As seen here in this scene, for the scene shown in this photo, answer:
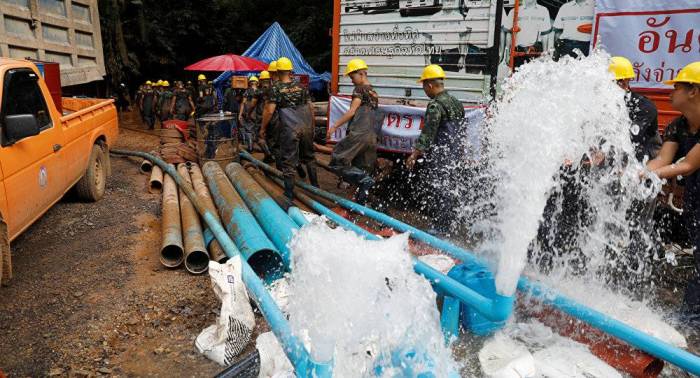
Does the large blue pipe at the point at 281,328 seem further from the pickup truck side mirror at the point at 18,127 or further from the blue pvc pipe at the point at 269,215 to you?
the pickup truck side mirror at the point at 18,127

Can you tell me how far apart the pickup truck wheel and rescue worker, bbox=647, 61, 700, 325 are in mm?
5956

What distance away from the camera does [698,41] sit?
4.04 metres

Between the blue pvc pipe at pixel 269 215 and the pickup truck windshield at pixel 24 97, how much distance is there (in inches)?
81.6

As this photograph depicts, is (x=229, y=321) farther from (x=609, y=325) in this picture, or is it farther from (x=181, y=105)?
(x=181, y=105)

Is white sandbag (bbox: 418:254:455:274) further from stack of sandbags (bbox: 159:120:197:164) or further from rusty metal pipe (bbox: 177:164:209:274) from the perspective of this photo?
stack of sandbags (bbox: 159:120:197:164)

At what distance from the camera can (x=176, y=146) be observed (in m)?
8.67

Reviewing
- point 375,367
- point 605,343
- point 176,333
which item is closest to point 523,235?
point 605,343

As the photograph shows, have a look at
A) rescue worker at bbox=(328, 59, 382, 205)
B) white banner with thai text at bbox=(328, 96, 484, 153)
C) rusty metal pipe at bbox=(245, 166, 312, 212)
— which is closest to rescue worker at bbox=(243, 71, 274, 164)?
rusty metal pipe at bbox=(245, 166, 312, 212)


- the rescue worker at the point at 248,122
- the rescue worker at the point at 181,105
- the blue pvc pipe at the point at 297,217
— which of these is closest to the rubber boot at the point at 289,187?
the blue pvc pipe at the point at 297,217

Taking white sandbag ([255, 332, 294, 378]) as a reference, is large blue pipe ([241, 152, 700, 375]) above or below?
above

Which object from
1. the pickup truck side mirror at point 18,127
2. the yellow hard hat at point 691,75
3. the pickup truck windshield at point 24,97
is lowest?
the pickup truck side mirror at point 18,127

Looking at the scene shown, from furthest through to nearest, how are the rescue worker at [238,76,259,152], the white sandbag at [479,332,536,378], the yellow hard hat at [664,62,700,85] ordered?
the rescue worker at [238,76,259,152] < the yellow hard hat at [664,62,700,85] < the white sandbag at [479,332,536,378]

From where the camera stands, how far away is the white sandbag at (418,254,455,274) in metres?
3.81

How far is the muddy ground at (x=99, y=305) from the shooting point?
288cm
